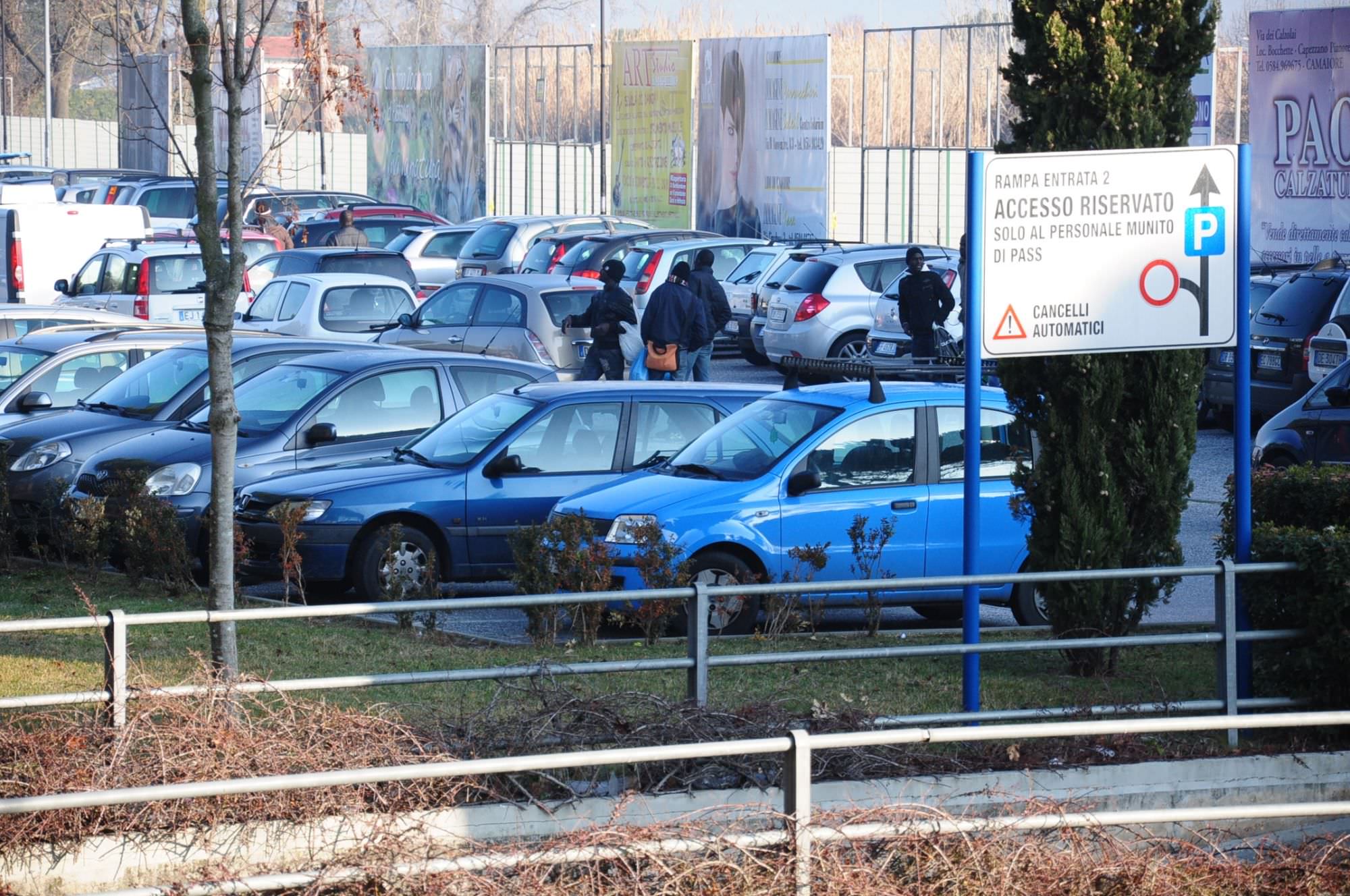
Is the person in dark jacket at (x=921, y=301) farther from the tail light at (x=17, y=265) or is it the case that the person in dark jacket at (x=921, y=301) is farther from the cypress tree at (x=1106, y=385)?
the tail light at (x=17, y=265)

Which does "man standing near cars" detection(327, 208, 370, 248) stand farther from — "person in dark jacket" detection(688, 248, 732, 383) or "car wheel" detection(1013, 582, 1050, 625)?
"car wheel" detection(1013, 582, 1050, 625)

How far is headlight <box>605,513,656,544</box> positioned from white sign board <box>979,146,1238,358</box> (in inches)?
129

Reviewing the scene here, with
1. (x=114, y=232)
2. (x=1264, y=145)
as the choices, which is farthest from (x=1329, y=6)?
(x=114, y=232)

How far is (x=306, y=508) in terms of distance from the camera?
1070cm

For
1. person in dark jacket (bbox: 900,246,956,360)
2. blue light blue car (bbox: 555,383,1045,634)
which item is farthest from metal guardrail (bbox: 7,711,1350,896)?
person in dark jacket (bbox: 900,246,956,360)

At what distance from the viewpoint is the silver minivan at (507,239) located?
96.6 feet

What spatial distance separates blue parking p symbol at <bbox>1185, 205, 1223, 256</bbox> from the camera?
7395mm

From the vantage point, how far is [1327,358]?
17141 millimetres

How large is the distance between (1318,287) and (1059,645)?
12.7m

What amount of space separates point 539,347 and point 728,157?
16.9 meters

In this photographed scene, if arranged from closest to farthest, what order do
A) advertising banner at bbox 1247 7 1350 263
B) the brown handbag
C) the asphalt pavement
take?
the asphalt pavement < the brown handbag < advertising banner at bbox 1247 7 1350 263

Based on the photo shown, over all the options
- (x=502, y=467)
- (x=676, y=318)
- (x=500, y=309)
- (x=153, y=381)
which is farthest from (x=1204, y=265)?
(x=500, y=309)

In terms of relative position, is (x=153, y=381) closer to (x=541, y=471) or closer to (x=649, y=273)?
(x=541, y=471)

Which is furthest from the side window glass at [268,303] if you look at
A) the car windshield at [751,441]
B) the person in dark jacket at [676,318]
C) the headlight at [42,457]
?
the car windshield at [751,441]
